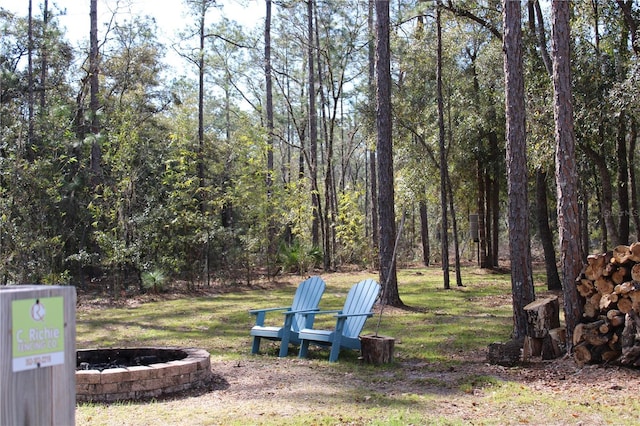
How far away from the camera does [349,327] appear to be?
6.90m

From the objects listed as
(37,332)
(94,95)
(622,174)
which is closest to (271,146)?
(94,95)

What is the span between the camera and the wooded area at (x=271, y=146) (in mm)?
11078

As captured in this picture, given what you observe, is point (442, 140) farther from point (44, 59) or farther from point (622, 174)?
point (44, 59)

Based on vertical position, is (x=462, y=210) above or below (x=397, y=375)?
above

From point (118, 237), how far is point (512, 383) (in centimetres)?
1043

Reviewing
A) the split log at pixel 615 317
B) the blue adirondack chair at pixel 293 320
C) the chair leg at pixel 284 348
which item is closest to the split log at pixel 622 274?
the split log at pixel 615 317

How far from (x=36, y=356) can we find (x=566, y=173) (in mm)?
5590

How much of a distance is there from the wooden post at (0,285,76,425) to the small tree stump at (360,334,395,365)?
4641 millimetres

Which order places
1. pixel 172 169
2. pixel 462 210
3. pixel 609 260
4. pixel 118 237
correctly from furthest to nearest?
pixel 462 210 < pixel 172 169 < pixel 118 237 < pixel 609 260

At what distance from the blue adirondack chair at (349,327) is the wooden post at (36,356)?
4418mm

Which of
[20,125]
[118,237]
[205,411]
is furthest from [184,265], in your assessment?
[205,411]

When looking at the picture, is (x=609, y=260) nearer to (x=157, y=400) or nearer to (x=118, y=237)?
(x=157, y=400)

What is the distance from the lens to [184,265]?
14.8 m

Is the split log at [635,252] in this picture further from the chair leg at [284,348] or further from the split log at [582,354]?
the chair leg at [284,348]
